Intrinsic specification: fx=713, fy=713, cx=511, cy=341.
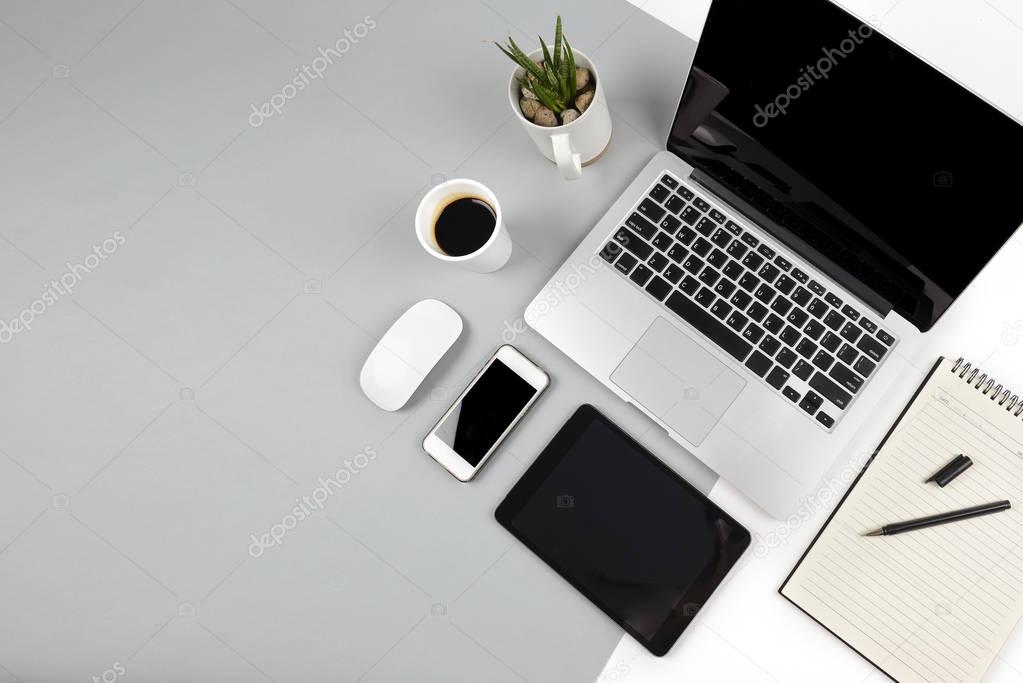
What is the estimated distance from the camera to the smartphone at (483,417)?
113 centimetres

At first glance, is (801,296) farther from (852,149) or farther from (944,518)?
(944,518)

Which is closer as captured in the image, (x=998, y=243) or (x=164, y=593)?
(x=998, y=243)

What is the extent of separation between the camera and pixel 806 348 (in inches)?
41.6

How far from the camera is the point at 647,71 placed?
1.18 m

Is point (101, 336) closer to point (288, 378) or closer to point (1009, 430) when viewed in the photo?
point (288, 378)

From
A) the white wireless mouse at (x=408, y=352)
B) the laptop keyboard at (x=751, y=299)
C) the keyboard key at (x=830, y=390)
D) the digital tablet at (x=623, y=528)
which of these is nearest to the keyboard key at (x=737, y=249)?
the laptop keyboard at (x=751, y=299)

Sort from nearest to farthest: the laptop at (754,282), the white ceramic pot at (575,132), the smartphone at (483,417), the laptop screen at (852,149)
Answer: the laptop screen at (852,149) → the laptop at (754,282) → the white ceramic pot at (575,132) → the smartphone at (483,417)

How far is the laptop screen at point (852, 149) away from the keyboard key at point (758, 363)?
16 centimetres

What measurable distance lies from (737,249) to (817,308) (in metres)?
0.15

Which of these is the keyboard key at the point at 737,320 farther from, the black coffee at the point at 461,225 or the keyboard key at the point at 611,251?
the black coffee at the point at 461,225

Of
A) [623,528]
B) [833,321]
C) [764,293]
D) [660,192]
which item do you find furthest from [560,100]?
[623,528]

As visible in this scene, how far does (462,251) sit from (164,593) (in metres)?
0.75

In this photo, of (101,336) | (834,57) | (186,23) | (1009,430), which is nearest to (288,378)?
(101,336)

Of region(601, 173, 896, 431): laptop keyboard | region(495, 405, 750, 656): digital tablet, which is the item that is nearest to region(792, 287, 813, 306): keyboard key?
region(601, 173, 896, 431): laptop keyboard
